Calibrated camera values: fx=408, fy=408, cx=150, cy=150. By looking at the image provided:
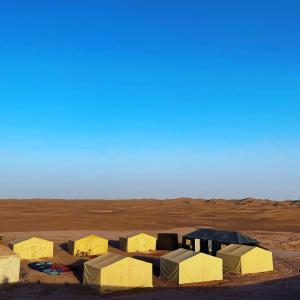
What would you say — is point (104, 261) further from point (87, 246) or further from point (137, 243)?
point (137, 243)

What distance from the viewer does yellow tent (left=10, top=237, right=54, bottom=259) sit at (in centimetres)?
4938

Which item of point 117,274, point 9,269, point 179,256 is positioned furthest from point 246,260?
point 9,269

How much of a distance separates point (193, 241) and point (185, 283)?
16530 millimetres

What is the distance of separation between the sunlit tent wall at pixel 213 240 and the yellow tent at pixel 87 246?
36.8ft

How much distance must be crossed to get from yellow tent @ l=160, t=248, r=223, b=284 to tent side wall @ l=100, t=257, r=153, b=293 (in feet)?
8.99

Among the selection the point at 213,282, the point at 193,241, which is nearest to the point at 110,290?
the point at 213,282

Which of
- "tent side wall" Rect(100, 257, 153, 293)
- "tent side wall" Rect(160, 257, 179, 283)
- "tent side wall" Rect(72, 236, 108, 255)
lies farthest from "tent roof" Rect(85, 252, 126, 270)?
"tent side wall" Rect(72, 236, 108, 255)

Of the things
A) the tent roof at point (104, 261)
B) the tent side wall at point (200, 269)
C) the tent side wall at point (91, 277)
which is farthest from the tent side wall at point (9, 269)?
the tent side wall at point (200, 269)

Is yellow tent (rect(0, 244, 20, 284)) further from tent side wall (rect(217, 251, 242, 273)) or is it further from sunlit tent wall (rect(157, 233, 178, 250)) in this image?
sunlit tent wall (rect(157, 233, 178, 250))

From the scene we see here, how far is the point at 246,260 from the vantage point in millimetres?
41469

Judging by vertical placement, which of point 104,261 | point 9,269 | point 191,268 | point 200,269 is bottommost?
point 200,269

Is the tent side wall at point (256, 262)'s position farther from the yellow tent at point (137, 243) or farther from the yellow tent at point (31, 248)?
the yellow tent at point (31, 248)

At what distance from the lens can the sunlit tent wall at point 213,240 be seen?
49.2 metres

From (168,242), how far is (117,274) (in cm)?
2488
